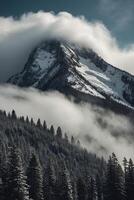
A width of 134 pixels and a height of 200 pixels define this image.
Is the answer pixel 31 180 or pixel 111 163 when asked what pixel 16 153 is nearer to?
pixel 31 180

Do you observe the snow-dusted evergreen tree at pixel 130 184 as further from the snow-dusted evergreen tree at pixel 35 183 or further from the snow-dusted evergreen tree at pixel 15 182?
the snow-dusted evergreen tree at pixel 15 182

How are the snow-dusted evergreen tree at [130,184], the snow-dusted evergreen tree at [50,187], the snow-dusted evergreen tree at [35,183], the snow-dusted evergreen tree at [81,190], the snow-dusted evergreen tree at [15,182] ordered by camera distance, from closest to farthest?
the snow-dusted evergreen tree at [15,182]
the snow-dusted evergreen tree at [35,183]
the snow-dusted evergreen tree at [130,184]
the snow-dusted evergreen tree at [50,187]
the snow-dusted evergreen tree at [81,190]

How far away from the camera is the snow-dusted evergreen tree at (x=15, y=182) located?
70500 millimetres

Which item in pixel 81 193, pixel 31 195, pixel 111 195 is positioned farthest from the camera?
pixel 81 193

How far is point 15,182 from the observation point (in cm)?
7050

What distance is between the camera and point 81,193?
433 feet

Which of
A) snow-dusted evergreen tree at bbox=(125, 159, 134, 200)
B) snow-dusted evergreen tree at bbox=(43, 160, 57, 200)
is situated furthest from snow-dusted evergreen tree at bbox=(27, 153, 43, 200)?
snow-dusted evergreen tree at bbox=(43, 160, 57, 200)

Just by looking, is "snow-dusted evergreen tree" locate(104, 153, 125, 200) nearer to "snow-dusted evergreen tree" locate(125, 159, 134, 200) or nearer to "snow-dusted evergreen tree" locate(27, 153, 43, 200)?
"snow-dusted evergreen tree" locate(125, 159, 134, 200)

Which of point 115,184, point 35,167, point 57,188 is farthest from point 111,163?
point 57,188

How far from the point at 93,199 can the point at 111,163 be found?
4261cm

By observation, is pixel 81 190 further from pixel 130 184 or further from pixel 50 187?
pixel 130 184

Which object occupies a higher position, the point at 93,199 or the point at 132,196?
the point at 93,199

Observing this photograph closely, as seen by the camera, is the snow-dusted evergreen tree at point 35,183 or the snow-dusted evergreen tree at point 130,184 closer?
the snow-dusted evergreen tree at point 35,183

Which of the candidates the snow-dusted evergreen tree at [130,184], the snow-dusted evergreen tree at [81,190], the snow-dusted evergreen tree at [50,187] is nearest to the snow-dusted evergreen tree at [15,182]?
the snow-dusted evergreen tree at [130,184]
